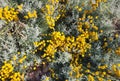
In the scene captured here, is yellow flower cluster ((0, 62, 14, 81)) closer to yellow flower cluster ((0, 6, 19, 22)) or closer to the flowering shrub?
the flowering shrub

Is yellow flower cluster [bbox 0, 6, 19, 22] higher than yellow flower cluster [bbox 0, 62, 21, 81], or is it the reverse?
yellow flower cluster [bbox 0, 6, 19, 22]

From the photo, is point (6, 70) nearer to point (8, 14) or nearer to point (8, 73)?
point (8, 73)

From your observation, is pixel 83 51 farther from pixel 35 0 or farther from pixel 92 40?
pixel 35 0

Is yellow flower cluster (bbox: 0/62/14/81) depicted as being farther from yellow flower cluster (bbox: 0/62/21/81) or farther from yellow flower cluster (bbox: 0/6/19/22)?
yellow flower cluster (bbox: 0/6/19/22)

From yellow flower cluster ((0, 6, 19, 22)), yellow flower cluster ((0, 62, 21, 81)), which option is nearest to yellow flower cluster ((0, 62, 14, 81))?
yellow flower cluster ((0, 62, 21, 81))

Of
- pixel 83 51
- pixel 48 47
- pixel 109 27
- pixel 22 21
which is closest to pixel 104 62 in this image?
pixel 83 51

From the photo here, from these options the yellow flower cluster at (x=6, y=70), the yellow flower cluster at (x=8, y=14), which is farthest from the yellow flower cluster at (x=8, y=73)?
the yellow flower cluster at (x=8, y=14)

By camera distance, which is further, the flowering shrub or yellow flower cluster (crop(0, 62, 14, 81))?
the flowering shrub
